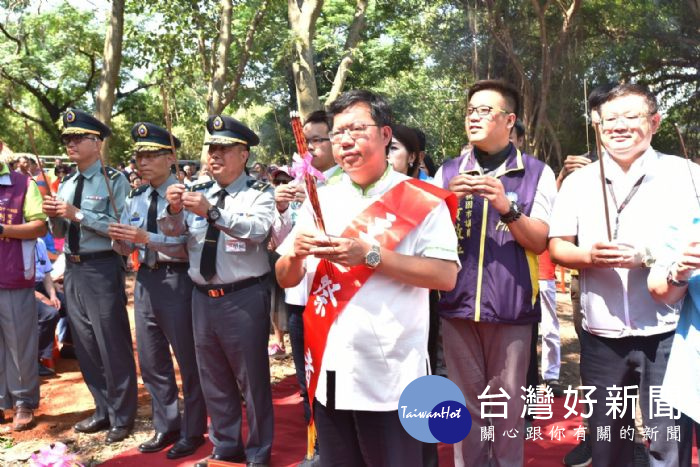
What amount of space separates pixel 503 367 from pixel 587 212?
2.33 feet

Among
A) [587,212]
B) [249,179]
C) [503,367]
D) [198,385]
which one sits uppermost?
[249,179]

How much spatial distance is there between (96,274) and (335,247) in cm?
261

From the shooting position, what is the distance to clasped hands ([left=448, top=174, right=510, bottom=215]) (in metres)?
2.56

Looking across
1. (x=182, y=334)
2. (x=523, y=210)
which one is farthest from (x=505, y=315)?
(x=182, y=334)

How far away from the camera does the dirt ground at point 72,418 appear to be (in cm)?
399

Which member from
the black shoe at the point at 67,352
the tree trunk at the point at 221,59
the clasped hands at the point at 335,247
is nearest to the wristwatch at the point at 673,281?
the clasped hands at the point at 335,247

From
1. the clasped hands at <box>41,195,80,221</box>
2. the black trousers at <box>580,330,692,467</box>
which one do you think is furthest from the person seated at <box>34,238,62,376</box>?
the black trousers at <box>580,330,692,467</box>

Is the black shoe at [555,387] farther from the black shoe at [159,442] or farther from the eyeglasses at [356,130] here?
the eyeglasses at [356,130]

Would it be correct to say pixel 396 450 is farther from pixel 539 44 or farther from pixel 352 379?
pixel 539 44

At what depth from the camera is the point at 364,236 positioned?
213cm

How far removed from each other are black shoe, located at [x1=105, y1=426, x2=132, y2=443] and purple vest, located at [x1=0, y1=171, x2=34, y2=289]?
108cm

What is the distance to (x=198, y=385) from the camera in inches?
152

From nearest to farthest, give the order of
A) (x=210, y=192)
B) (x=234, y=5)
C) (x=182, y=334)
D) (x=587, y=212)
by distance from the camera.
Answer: (x=587, y=212) < (x=210, y=192) < (x=182, y=334) < (x=234, y=5)

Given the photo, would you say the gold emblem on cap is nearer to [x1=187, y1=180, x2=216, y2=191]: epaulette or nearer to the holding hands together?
[x1=187, y1=180, x2=216, y2=191]: epaulette
